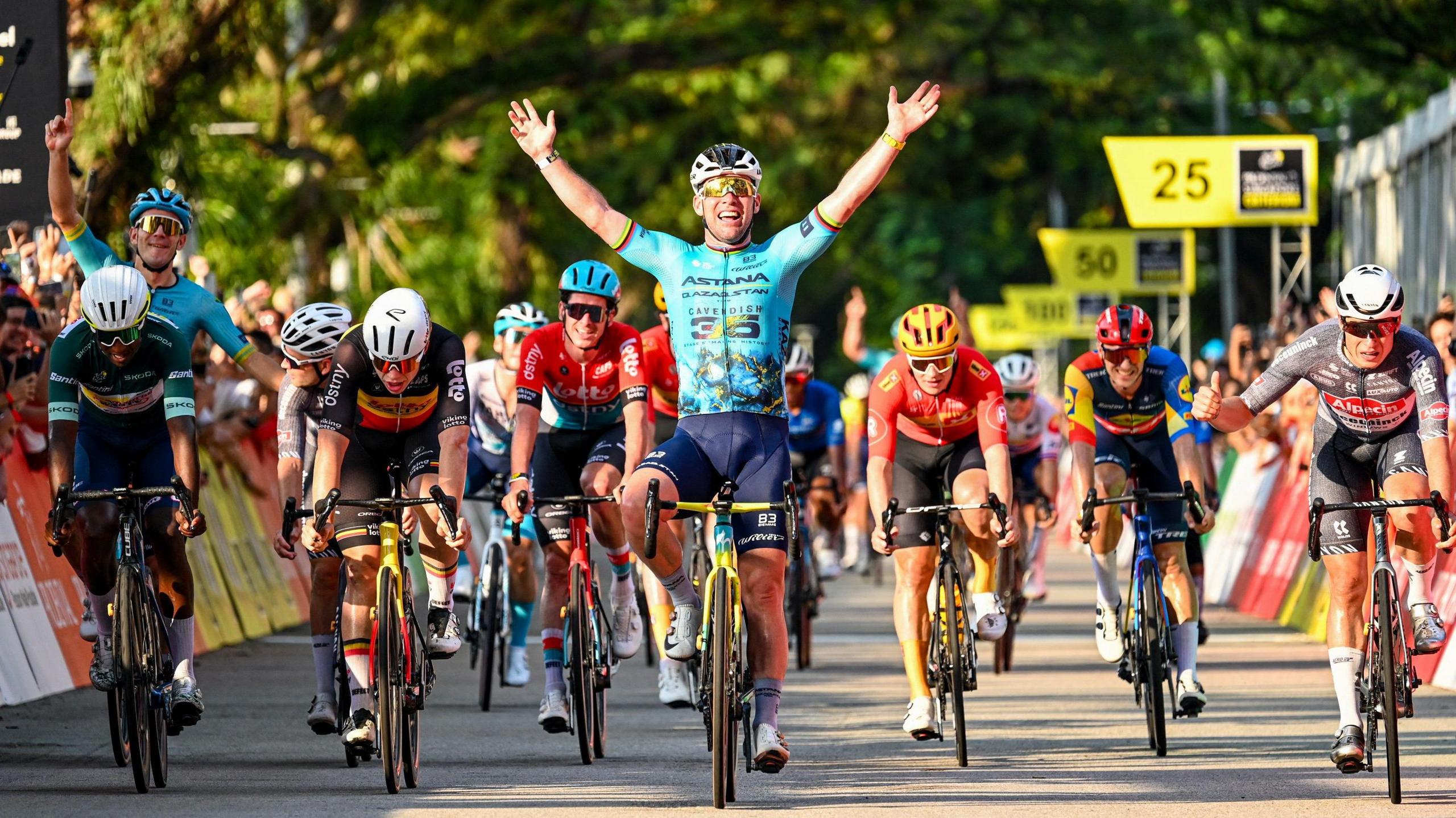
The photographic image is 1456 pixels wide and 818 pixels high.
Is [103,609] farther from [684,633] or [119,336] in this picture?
[684,633]

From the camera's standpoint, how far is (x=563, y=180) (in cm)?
1044

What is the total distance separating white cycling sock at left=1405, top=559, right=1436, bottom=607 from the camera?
35.6 feet

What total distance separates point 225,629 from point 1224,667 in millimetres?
6832

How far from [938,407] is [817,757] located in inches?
70.7

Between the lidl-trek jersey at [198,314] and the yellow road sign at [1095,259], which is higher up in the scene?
the yellow road sign at [1095,259]

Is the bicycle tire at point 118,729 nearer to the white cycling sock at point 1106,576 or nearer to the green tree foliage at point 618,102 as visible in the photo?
the white cycling sock at point 1106,576

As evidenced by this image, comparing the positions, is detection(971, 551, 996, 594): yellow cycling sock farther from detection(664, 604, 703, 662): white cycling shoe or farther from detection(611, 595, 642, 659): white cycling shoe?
detection(664, 604, 703, 662): white cycling shoe

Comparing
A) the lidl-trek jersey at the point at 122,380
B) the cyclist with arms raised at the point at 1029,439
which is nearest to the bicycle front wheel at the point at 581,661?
the lidl-trek jersey at the point at 122,380

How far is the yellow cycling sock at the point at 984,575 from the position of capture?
13.6m

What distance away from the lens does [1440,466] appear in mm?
10539

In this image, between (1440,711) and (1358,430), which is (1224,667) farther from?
(1358,430)

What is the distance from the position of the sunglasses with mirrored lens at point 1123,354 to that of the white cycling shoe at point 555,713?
3.33 m

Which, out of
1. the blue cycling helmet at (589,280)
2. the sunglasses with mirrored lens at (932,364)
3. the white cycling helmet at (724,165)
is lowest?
the sunglasses with mirrored lens at (932,364)

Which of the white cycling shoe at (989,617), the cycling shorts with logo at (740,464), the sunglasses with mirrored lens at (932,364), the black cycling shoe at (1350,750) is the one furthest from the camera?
the white cycling shoe at (989,617)
